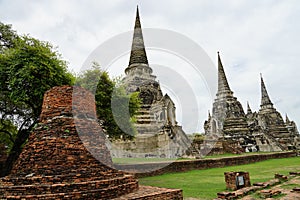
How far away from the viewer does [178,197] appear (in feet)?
21.1

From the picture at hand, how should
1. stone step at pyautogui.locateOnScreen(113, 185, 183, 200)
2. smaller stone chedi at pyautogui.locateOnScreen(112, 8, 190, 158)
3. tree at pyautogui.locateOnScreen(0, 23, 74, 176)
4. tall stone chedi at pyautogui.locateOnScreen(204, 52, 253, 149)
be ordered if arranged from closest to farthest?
1. stone step at pyautogui.locateOnScreen(113, 185, 183, 200)
2. tree at pyautogui.locateOnScreen(0, 23, 74, 176)
3. smaller stone chedi at pyautogui.locateOnScreen(112, 8, 190, 158)
4. tall stone chedi at pyautogui.locateOnScreen(204, 52, 253, 149)

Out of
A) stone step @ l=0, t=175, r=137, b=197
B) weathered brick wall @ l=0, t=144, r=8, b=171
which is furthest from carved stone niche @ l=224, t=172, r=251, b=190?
weathered brick wall @ l=0, t=144, r=8, b=171

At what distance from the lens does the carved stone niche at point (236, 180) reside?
7527 millimetres

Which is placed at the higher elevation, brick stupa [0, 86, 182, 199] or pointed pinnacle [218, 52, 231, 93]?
pointed pinnacle [218, 52, 231, 93]

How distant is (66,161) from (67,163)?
64 mm

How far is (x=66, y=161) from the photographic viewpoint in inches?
243

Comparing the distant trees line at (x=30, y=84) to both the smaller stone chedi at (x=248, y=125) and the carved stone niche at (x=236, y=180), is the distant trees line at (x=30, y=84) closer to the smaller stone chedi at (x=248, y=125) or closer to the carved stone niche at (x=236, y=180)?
the carved stone niche at (x=236, y=180)

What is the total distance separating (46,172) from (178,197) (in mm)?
3418

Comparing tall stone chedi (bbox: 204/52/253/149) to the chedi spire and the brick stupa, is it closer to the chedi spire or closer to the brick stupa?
the chedi spire

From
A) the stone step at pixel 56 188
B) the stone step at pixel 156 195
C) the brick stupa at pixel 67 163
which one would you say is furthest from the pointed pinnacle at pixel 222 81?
the stone step at pixel 56 188

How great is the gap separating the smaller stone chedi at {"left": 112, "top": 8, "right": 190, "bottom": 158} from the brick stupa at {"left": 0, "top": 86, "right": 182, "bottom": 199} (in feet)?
41.9

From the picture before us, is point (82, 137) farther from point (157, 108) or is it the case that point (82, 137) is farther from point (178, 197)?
point (157, 108)

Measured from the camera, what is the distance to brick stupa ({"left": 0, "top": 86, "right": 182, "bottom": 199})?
5.71 metres

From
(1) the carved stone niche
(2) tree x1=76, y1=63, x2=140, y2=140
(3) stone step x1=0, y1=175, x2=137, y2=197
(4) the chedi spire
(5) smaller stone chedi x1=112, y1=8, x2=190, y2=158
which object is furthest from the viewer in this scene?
(4) the chedi spire
